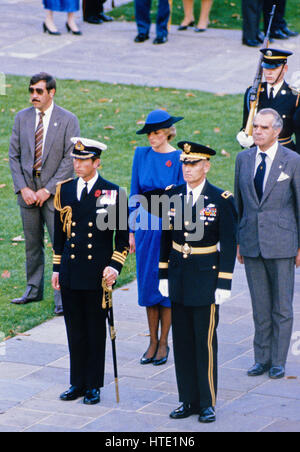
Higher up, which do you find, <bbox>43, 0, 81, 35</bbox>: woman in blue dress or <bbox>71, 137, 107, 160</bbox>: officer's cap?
<bbox>71, 137, 107, 160</bbox>: officer's cap

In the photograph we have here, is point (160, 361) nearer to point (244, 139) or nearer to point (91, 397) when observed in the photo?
point (91, 397)

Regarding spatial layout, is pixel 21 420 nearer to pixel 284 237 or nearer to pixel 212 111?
pixel 284 237

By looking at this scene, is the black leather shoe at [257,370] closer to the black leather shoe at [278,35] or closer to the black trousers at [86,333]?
the black trousers at [86,333]

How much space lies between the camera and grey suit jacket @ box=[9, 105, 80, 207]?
31.1 ft

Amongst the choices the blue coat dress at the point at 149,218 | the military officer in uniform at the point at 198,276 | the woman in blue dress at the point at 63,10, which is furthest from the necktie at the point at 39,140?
the woman in blue dress at the point at 63,10

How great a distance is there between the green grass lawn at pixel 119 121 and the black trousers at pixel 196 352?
371 cm

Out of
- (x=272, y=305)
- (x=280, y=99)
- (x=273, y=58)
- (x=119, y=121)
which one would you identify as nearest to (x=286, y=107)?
(x=280, y=99)

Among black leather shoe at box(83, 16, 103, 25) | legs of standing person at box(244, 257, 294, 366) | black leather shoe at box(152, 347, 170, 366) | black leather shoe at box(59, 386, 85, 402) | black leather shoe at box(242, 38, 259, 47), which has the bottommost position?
→ black leather shoe at box(152, 347, 170, 366)

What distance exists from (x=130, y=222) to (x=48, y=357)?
1.35 meters

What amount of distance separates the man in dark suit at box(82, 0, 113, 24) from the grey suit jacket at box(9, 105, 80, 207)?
10.8 meters

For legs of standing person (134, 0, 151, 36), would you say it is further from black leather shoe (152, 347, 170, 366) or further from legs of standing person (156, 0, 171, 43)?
black leather shoe (152, 347, 170, 366)

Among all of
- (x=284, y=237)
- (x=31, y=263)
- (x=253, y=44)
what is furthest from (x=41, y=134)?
(x=253, y=44)

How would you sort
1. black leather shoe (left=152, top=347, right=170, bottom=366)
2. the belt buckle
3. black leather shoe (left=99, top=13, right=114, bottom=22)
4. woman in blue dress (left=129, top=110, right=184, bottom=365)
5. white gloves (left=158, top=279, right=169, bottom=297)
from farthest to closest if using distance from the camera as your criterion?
1. black leather shoe (left=99, top=13, right=114, bottom=22)
2. black leather shoe (left=152, top=347, right=170, bottom=366)
3. woman in blue dress (left=129, top=110, right=184, bottom=365)
4. white gloves (left=158, top=279, right=169, bottom=297)
5. the belt buckle

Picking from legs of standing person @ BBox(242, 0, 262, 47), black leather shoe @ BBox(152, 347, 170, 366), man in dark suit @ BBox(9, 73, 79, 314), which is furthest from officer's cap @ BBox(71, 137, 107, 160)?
legs of standing person @ BBox(242, 0, 262, 47)
